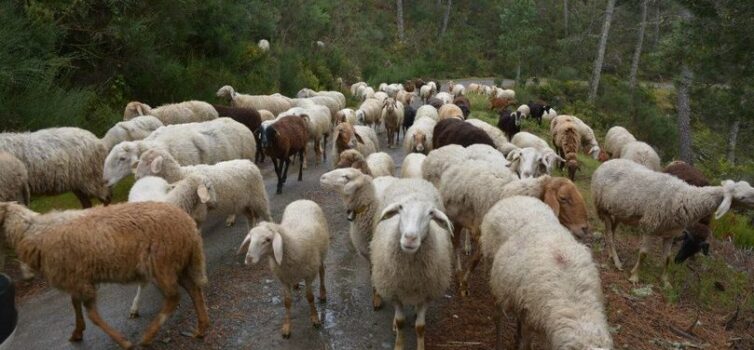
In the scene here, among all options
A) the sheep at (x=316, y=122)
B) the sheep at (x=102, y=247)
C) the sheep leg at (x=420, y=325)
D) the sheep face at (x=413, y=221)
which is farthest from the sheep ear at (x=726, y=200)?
the sheep at (x=316, y=122)

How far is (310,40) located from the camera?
91.6 ft

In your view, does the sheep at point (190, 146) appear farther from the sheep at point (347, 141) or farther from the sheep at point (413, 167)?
the sheep at point (413, 167)

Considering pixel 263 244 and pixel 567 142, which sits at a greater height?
pixel 263 244

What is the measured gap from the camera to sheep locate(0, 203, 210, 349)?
14.4ft

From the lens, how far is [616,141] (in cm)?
1416

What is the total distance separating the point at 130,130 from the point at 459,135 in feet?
21.5

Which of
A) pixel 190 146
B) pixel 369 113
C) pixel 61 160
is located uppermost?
pixel 61 160

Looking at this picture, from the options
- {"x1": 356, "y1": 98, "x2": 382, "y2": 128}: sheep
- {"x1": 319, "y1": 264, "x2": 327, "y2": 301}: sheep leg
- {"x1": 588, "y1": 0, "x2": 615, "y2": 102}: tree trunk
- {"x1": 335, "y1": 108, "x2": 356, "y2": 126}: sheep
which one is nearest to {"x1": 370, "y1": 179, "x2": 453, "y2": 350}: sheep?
{"x1": 319, "y1": 264, "x2": 327, "y2": 301}: sheep leg

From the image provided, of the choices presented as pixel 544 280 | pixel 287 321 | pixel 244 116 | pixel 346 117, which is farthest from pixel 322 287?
pixel 346 117

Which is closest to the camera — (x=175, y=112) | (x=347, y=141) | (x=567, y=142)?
(x=347, y=141)

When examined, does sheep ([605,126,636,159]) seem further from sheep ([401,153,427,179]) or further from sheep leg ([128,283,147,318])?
sheep leg ([128,283,147,318])

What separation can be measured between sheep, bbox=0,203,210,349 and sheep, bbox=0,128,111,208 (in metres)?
2.92

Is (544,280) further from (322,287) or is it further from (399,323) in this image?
(322,287)

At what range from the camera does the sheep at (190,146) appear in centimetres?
746
